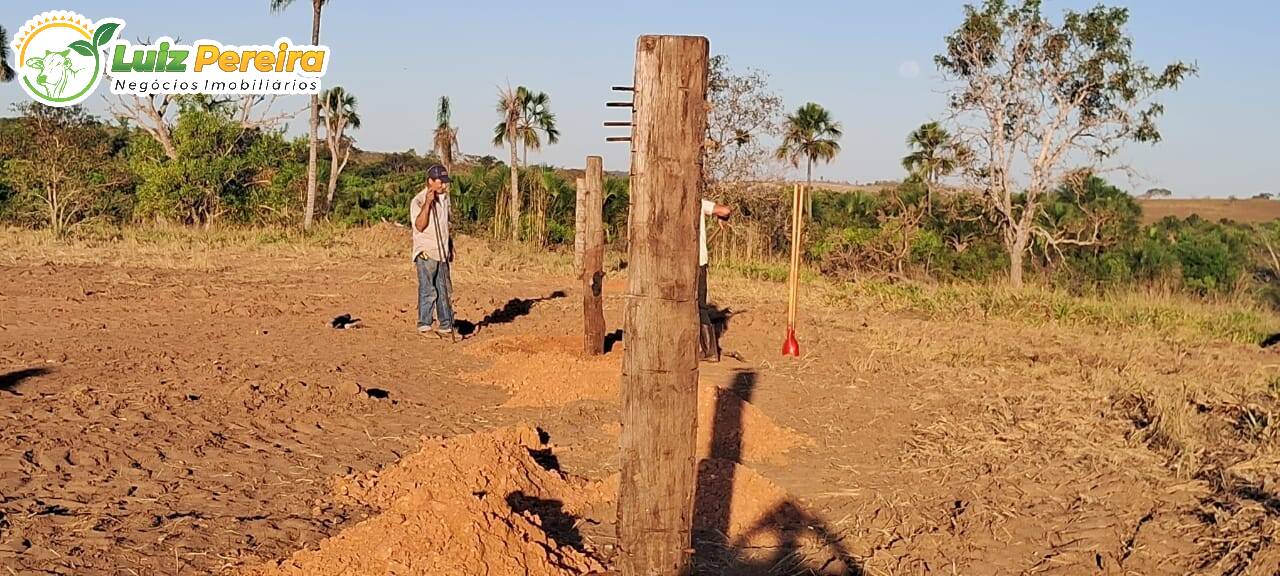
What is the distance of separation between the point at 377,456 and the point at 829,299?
32.3 ft

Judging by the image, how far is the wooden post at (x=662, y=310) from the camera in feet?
12.2

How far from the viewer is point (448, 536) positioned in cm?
430

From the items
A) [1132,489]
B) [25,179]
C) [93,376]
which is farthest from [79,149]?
[1132,489]

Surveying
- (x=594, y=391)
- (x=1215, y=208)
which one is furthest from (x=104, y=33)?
(x=1215, y=208)

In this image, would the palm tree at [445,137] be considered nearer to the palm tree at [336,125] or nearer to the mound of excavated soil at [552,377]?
the palm tree at [336,125]

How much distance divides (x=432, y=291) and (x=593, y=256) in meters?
1.85

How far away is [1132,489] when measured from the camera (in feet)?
20.5

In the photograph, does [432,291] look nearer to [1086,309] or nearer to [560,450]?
[560,450]

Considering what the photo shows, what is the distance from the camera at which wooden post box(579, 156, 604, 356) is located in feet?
30.1

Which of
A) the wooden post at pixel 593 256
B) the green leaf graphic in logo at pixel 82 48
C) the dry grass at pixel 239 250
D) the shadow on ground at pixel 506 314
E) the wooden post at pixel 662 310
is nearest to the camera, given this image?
the wooden post at pixel 662 310

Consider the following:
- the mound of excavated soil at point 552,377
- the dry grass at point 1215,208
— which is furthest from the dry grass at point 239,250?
the dry grass at point 1215,208

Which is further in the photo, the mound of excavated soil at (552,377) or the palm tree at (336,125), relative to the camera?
the palm tree at (336,125)

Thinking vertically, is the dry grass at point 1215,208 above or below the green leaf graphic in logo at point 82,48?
below

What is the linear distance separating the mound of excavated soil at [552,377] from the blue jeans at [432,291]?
1.23 m
